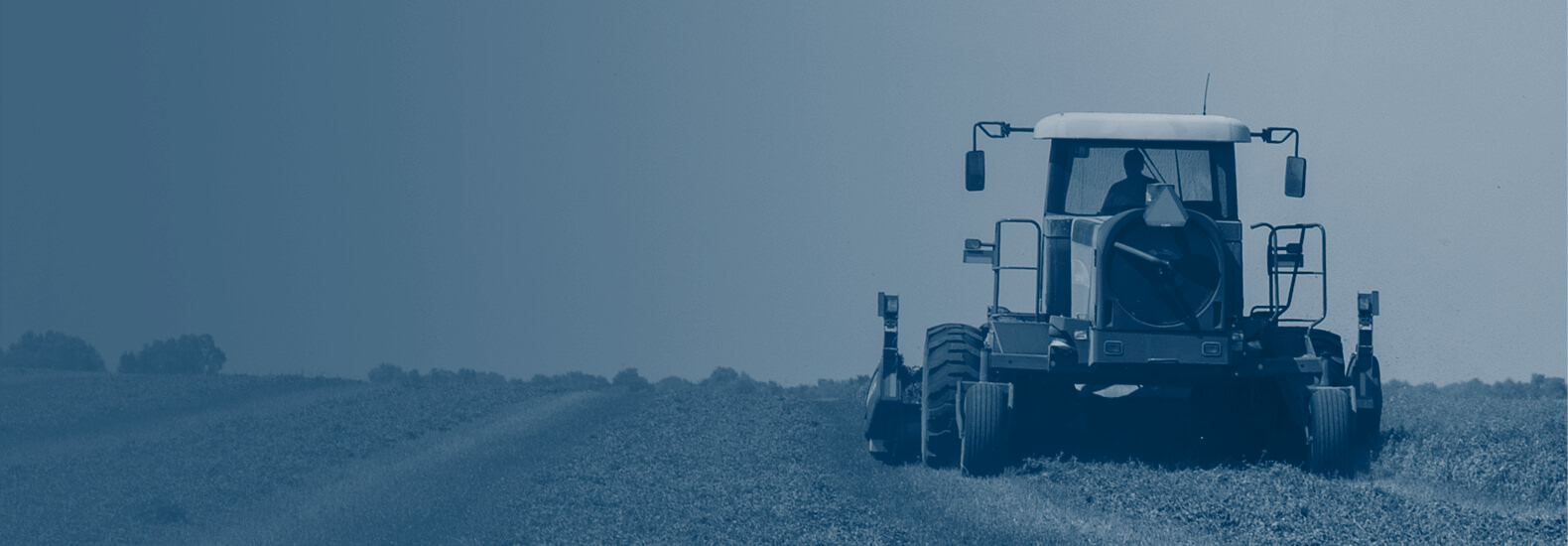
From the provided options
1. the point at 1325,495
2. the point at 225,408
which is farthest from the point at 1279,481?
the point at 225,408

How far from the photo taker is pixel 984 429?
52.0 ft

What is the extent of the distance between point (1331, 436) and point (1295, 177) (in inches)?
102

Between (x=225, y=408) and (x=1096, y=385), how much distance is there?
1679 centimetres

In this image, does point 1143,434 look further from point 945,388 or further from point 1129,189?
point 1129,189

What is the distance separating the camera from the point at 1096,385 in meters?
16.3

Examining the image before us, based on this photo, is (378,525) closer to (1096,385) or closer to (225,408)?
(1096,385)

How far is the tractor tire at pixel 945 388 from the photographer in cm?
1659

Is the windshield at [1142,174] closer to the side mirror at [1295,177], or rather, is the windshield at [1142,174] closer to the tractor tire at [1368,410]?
the side mirror at [1295,177]

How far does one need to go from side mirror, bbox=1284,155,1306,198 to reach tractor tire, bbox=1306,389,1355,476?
2098 millimetres

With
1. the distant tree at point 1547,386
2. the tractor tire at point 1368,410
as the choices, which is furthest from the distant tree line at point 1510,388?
the tractor tire at point 1368,410

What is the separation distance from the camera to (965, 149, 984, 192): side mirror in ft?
54.0

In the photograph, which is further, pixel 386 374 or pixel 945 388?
pixel 386 374

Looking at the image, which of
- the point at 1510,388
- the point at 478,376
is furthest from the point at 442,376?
the point at 1510,388

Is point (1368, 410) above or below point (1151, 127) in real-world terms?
below
